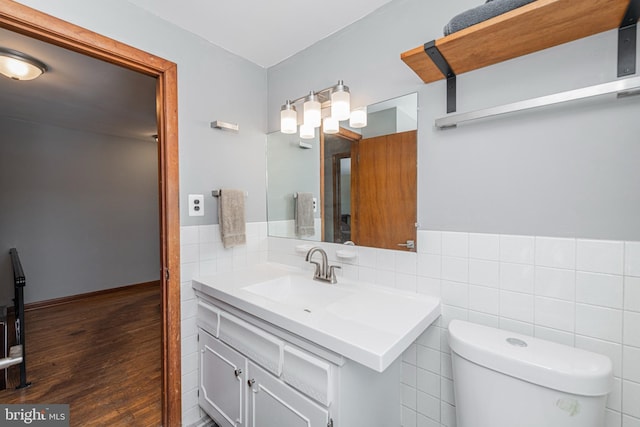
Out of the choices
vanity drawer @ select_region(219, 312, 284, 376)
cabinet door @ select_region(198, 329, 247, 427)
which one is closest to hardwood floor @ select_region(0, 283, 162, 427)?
cabinet door @ select_region(198, 329, 247, 427)

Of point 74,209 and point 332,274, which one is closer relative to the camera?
point 332,274

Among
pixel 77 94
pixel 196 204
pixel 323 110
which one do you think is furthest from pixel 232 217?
pixel 77 94

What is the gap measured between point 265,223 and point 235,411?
1.15m

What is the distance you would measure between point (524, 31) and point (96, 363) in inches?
133

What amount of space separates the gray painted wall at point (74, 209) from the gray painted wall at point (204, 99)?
127 inches

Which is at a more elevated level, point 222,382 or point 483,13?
point 483,13

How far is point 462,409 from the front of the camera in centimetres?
101

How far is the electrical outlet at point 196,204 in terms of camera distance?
162 centimetres

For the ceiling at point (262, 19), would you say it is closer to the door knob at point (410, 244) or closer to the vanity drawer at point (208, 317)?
the door knob at point (410, 244)

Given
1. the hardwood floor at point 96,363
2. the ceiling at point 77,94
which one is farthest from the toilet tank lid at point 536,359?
the ceiling at point 77,94

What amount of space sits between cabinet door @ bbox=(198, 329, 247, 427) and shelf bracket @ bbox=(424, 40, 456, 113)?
151cm

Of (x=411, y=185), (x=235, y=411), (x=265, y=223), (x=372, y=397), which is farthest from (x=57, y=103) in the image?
(x=372, y=397)

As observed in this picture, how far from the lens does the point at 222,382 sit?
1.44 metres

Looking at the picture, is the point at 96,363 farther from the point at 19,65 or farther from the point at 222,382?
the point at 19,65
